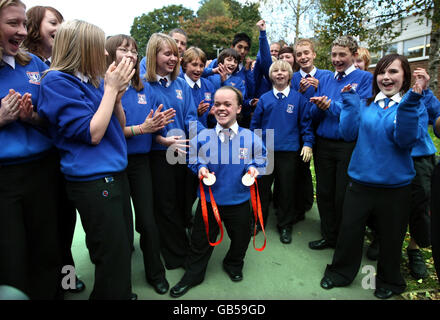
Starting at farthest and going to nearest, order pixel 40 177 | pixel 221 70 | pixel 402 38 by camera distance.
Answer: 1. pixel 402 38
2. pixel 221 70
3. pixel 40 177

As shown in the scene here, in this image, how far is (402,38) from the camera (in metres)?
17.1

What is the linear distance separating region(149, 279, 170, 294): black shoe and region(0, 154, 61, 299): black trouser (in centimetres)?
81

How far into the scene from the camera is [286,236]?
11.7 feet

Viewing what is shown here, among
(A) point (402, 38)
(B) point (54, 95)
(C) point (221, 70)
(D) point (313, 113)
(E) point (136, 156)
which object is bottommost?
(E) point (136, 156)

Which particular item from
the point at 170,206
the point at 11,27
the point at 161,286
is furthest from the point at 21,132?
the point at 161,286

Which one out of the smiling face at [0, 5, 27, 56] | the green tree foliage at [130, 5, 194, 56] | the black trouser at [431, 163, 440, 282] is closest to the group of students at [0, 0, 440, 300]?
the smiling face at [0, 5, 27, 56]

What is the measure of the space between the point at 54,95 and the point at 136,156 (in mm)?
940

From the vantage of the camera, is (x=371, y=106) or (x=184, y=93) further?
(x=184, y=93)

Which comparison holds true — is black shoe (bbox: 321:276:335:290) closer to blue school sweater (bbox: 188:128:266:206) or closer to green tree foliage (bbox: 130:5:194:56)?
blue school sweater (bbox: 188:128:266:206)

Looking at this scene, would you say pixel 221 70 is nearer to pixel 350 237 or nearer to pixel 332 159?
pixel 332 159

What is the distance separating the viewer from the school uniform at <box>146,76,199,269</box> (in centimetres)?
282

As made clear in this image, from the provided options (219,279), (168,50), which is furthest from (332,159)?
(168,50)

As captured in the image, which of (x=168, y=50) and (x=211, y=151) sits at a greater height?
(x=168, y=50)

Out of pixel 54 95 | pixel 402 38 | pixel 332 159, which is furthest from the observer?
pixel 402 38
